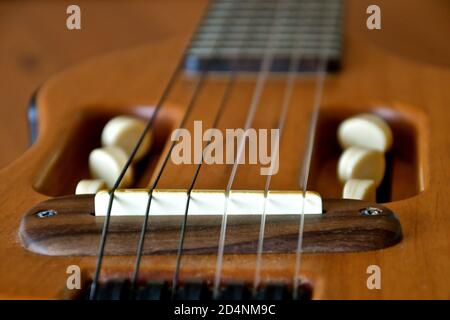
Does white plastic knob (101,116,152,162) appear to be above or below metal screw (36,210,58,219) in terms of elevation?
above

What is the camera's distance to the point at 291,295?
61cm

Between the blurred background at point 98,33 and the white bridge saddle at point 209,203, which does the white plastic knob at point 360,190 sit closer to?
the white bridge saddle at point 209,203

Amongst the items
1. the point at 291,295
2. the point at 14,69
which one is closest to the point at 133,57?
the point at 14,69

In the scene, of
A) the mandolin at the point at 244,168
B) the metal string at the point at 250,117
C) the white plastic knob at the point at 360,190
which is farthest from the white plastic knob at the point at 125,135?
the white plastic knob at the point at 360,190

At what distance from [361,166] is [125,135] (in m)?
0.25

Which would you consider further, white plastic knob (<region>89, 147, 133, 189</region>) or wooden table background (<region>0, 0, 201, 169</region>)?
wooden table background (<region>0, 0, 201, 169</region>)

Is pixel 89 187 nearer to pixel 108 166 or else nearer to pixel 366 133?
pixel 108 166

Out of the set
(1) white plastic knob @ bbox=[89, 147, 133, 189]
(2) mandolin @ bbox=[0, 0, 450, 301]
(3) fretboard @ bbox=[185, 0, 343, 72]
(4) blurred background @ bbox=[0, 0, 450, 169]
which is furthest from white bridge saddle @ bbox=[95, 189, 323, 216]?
(4) blurred background @ bbox=[0, 0, 450, 169]

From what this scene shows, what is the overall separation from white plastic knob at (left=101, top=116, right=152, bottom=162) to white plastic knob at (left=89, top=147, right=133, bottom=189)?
0.03m

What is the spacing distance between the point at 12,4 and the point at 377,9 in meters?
0.62

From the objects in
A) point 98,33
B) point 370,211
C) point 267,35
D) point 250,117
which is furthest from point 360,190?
point 98,33

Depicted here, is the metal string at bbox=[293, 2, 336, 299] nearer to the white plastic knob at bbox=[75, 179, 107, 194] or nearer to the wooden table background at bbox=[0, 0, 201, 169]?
the white plastic knob at bbox=[75, 179, 107, 194]

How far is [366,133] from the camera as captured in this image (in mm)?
838

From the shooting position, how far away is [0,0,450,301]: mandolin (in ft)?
2.05
